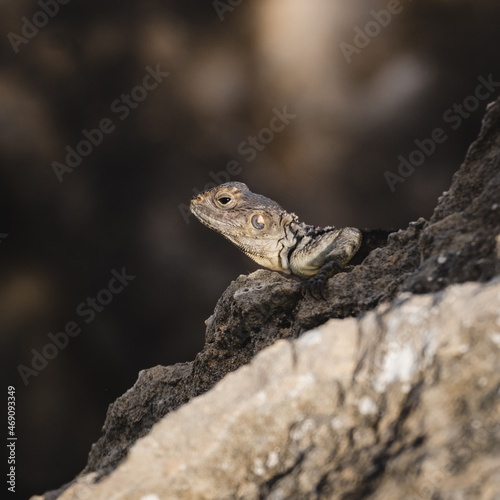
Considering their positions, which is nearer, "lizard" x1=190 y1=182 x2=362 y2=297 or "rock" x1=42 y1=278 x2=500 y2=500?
"rock" x1=42 y1=278 x2=500 y2=500

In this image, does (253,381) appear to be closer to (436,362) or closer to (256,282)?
(436,362)

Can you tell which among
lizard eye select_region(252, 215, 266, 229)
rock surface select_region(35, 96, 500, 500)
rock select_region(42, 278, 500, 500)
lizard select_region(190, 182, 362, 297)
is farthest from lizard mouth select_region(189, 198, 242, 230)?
rock select_region(42, 278, 500, 500)

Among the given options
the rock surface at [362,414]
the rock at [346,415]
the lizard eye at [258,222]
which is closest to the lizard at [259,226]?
the lizard eye at [258,222]

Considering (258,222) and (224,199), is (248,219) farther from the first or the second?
(224,199)

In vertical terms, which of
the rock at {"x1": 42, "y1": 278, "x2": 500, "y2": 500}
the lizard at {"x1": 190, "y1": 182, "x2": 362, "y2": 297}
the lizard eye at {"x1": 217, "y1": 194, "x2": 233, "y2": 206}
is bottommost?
the rock at {"x1": 42, "y1": 278, "x2": 500, "y2": 500}

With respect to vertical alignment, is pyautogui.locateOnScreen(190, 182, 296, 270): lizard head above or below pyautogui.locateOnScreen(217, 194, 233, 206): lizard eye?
below

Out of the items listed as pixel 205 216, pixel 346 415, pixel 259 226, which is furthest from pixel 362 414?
pixel 205 216

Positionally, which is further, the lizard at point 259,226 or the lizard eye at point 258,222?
the lizard eye at point 258,222

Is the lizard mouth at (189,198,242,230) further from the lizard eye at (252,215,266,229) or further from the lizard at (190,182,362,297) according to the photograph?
the lizard eye at (252,215,266,229)

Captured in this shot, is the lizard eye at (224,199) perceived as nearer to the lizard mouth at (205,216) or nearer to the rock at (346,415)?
the lizard mouth at (205,216)
